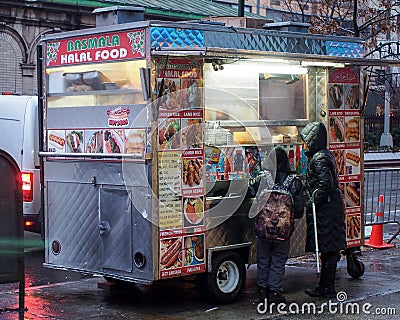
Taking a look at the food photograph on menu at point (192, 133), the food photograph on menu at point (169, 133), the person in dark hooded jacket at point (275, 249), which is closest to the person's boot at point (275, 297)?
the person in dark hooded jacket at point (275, 249)

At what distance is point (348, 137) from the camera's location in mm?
10219

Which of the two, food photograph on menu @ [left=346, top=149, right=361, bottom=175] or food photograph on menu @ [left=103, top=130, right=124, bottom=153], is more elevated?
food photograph on menu @ [left=103, top=130, right=124, bottom=153]

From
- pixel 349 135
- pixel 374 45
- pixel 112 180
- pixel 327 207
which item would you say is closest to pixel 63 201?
pixel 112 180

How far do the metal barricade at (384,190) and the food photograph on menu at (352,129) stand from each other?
3.55 m

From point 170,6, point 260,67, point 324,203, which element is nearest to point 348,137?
point 324,203

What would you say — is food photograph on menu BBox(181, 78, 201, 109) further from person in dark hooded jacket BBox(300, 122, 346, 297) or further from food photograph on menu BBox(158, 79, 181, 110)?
person in dark hooded jacket BBox(300, 122, 346, 297)

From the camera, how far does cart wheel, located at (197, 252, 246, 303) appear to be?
28.2 ft

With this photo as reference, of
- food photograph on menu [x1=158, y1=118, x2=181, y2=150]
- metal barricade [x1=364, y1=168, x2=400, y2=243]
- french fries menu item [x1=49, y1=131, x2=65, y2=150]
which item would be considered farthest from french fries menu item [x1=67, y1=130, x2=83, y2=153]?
metal barricade [x1=364, y1=168, x2=400, y2=243]

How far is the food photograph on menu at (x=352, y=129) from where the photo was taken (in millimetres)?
10227

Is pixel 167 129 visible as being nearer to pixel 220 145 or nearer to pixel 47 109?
pixel 220 145

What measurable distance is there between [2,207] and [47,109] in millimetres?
2014

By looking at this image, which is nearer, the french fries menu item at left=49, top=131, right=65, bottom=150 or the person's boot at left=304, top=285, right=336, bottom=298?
the person's boot at left=304, top=285, right=336, bottom=298

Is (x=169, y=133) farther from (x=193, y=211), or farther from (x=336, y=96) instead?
(x=336, y=96)

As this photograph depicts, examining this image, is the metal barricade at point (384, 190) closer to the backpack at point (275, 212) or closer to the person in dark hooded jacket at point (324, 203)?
the person in dark hooded jacket at point (324, 203)
